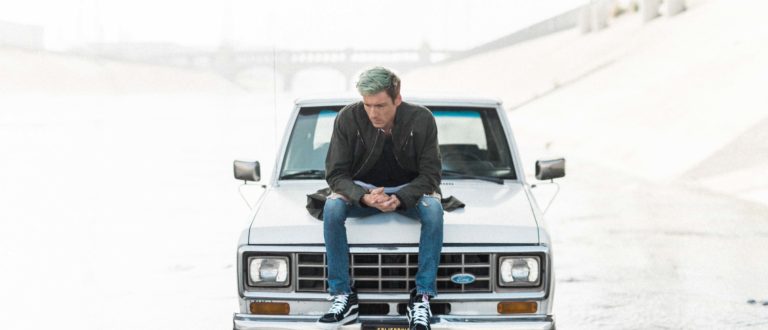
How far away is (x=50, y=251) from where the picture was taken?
9.53 m

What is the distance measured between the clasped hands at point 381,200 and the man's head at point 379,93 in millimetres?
329

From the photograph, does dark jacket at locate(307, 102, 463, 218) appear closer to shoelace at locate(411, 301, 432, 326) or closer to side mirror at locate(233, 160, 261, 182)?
shoelace at locate(411, 301, 432, 326)

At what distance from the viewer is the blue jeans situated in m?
4.63

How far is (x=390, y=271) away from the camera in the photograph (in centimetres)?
482

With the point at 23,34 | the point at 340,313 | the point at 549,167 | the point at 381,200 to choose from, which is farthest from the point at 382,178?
the point at 23,34

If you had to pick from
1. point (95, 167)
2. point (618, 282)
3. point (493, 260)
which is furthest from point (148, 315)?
point (95, 167)

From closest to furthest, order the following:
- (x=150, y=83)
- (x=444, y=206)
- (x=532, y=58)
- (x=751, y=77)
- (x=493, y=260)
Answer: (x=493, y=260) < (x=444, y=206) < (x=751, y=77) < (x=532, y=58) < (x=150, y=83)

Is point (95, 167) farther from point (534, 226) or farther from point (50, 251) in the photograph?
point (534, 226)

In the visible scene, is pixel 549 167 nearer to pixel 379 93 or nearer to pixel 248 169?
pixel 379 93

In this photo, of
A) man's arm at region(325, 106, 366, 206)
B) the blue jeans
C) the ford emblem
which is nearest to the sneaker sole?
the blue jeans

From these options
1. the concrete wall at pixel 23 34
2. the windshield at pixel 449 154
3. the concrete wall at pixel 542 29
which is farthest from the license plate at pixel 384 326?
the concrete wall at pixel 23 34

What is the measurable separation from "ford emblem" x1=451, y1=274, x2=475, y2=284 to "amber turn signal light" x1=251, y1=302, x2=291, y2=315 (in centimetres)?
80

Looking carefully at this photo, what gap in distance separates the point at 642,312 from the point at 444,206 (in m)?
2.41

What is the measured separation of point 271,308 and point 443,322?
83 centimetres
